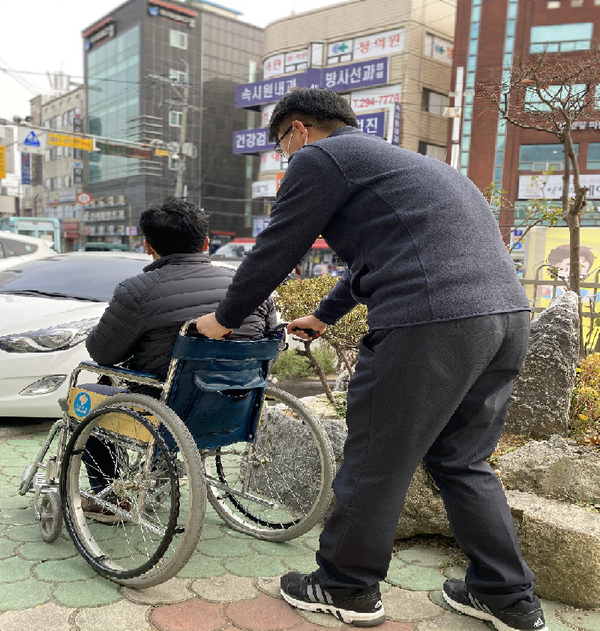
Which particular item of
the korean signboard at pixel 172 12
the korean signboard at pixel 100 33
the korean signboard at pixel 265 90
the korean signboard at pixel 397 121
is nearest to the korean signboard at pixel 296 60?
the korean signboard at pixel 265 90

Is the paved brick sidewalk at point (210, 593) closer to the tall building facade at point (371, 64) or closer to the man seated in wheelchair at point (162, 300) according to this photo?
the man seated in wheelchair at point (162, 300)

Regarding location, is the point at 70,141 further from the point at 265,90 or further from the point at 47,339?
the point at 47,339

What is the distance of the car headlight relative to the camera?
3996mm

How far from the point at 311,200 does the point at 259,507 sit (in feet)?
5.30

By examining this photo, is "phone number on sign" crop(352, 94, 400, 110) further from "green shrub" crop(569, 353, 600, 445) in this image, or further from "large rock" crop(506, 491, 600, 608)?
"large rock" crop(506, 491, 600, 608)

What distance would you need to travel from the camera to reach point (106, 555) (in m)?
2.31

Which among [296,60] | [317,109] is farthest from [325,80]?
[317,109]

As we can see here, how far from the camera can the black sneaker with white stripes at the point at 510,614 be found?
1929 millimetres

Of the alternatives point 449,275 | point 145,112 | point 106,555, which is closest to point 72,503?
point 106,555

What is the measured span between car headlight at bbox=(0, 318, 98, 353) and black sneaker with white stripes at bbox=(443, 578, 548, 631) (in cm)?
286

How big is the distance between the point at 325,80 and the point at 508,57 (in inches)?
454

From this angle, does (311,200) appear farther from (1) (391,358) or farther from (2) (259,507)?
(2) (259,507)

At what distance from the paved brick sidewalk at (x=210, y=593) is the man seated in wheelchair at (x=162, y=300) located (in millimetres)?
457

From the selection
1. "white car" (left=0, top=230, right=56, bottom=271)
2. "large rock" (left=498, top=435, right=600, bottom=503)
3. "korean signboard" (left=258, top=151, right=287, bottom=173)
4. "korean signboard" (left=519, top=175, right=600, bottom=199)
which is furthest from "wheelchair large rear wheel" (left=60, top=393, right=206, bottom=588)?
"korean signboard" (left=258, top=151, right=287, bottom=173)
